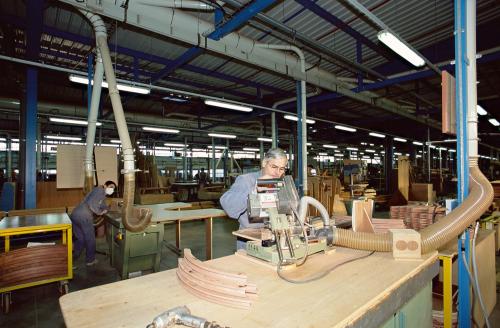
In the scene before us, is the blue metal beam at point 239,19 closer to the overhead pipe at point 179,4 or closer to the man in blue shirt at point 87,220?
the overhead pipe at point 179,4

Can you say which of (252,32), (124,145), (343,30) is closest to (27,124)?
(124,145)

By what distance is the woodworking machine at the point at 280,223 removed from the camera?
4.54 feet

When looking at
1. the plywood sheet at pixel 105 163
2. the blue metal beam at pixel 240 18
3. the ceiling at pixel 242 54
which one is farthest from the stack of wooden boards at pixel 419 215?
the plywood sheet at pixel 105 163

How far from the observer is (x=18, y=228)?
2951 mm

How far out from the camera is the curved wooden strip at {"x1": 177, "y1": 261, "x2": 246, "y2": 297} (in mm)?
1028

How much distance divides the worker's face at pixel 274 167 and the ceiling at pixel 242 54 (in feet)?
7.31

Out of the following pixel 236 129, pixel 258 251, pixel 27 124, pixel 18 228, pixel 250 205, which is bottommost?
pixel 18 228

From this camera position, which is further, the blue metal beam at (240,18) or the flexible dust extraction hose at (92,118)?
the flexible dust extraction hose at (92,118)

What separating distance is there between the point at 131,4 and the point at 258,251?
3164 millimetres

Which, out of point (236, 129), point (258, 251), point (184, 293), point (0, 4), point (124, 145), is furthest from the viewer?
point (236, 129)

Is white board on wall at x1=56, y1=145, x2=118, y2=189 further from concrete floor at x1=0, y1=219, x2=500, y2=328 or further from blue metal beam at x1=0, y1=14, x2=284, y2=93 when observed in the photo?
blue metal beam at x1=0, y1=14, x2=284, y2=93

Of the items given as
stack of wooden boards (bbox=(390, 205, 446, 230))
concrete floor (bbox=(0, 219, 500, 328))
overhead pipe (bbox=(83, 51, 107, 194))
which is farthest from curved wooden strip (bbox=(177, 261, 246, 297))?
overhead pipe (bbox=(83, 51, 107, 194))

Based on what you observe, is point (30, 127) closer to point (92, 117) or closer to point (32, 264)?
point (92, 117)

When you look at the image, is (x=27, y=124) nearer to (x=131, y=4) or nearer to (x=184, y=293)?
(x=131, y=4)
